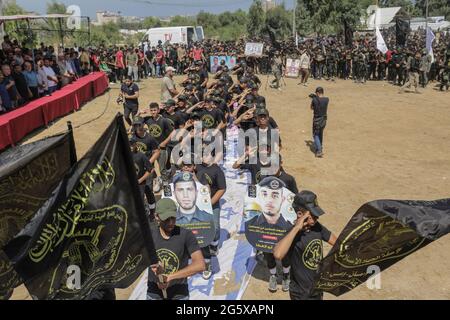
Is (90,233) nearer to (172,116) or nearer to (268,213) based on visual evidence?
(268,213)

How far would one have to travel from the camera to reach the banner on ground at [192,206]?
19.6 ft

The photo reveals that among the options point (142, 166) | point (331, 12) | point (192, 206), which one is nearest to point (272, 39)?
point (331, 12)

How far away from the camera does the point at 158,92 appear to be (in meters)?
23.3

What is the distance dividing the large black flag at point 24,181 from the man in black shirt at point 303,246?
7.70 ft

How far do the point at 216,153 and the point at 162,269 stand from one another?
4.39m

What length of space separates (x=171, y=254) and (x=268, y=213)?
1728 millimetres

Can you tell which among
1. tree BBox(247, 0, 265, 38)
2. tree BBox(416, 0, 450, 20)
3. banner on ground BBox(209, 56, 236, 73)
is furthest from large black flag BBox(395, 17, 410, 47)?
tree BBox(416, 0, 450, 20)

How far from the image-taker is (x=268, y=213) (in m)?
5.80

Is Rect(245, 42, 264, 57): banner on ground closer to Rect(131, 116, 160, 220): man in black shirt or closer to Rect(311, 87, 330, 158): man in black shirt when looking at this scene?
Rect(311, 87, 330, 158): man in black shirt

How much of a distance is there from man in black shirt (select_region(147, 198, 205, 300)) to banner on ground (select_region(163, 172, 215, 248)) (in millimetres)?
1296

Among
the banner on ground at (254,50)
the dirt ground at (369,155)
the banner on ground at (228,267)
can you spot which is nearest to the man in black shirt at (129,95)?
the dirt ground at (369,155)

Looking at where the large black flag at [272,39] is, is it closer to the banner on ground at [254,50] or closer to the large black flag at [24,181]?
the banner on ground at [254,50]
